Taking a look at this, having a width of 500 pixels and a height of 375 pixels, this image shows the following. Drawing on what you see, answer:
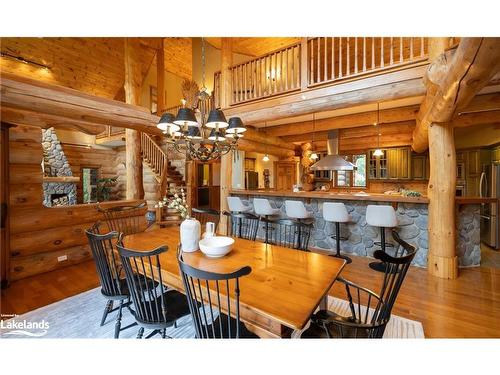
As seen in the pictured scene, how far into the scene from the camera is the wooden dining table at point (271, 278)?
1160 mm

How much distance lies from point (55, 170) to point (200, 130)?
717cm

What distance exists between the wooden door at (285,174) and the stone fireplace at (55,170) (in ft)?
22.1

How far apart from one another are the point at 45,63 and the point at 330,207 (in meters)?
8.06

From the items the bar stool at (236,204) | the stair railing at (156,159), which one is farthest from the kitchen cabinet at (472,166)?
the stair railing at (156,159)

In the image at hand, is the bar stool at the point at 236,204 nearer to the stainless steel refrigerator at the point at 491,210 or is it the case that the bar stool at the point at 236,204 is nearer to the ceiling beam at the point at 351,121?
the ceiling beam at the point at 351,121

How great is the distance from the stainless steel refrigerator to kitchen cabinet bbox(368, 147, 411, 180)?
5.22 ft

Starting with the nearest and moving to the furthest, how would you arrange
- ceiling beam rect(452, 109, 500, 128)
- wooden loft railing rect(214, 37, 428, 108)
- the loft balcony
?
the loft balcony → wooden loft railing rect(214, 37, 428, 108) → ceiling beam rect(452, 109, 500, 128)

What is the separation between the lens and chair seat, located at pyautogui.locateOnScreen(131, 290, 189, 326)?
1591 millimetres

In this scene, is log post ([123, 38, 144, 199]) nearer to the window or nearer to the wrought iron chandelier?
the wrought iron chandelier

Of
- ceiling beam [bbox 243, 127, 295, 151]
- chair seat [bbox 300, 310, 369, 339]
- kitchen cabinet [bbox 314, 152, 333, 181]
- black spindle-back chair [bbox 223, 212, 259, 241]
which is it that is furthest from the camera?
kitchen cabinet [bbox 314, 152, 333, 181]

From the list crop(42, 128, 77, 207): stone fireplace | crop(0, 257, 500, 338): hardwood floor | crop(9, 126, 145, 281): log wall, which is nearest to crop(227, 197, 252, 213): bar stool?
crop(0, 257, 500, 338): hardwood floor
